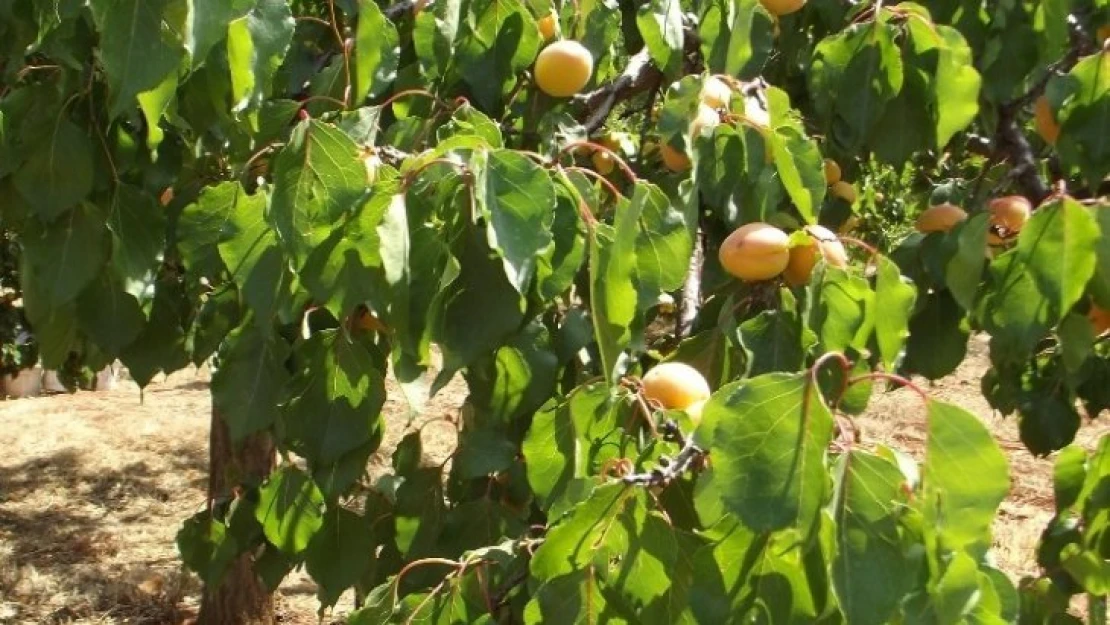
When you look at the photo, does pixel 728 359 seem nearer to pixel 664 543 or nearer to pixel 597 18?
pixel 664 543

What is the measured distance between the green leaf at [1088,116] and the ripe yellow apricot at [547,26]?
58cm

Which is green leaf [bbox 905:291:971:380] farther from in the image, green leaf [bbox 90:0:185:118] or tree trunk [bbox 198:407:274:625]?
tree trunk [bbox 198:407:274:625]

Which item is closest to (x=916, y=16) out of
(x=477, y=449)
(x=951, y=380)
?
(x=477, y=449)

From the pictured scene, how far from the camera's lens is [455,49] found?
1.34m

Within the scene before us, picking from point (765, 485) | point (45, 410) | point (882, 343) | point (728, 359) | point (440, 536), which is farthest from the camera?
point (45, 410)

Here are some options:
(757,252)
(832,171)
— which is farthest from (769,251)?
(832,171)

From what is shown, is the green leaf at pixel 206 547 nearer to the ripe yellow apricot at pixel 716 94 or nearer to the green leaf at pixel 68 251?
the green leaf at pixel 68 251

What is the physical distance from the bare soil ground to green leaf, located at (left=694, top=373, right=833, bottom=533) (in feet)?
8.25

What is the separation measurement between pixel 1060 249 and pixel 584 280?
463 mm

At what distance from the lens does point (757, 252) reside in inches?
41.5

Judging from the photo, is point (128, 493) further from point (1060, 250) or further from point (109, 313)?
point (1060, 250)

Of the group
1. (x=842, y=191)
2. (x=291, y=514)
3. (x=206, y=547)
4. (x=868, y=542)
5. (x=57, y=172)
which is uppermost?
(x=842, y=191)

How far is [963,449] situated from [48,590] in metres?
3.98

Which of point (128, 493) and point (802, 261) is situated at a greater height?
point (802, 261)
